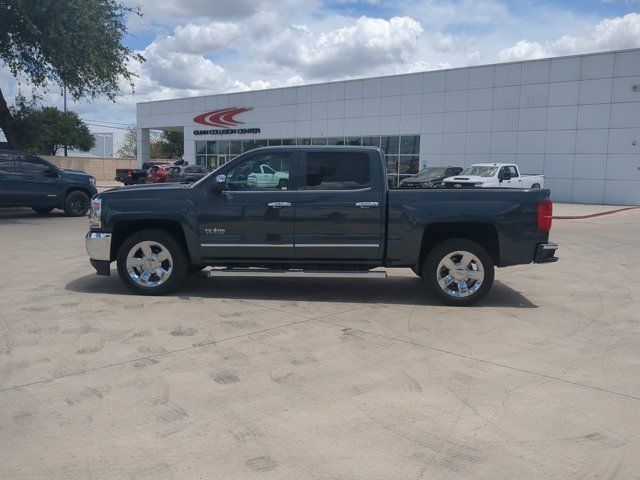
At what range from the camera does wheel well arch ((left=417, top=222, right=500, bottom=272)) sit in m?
7.10

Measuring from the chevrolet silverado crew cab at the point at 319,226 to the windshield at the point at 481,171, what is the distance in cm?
1756

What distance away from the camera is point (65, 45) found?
1692cm

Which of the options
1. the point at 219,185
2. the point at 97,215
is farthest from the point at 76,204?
the point at 219,185

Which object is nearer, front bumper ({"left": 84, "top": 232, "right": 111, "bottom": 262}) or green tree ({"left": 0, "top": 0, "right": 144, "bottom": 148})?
front bumper ({"left": 84, "top": 232, "right": 111, "bottom": 262})

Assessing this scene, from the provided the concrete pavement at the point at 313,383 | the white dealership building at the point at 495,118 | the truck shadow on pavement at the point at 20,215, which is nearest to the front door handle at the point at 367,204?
A: the concrete pavement at the point at 313,383

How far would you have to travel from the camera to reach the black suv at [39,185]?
15.9m

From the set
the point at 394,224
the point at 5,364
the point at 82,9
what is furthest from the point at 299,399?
the point at 82,9

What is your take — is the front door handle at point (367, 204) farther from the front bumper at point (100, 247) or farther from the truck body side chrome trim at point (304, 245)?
the front bumper at point (100, 247)

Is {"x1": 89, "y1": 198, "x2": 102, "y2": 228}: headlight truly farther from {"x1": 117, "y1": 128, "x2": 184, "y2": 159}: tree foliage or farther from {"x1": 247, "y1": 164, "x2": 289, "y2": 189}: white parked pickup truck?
{"x1": 117, "y1": 128, "x2": 184, "y2": 159}: tree foliage

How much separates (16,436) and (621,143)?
95.6 ft

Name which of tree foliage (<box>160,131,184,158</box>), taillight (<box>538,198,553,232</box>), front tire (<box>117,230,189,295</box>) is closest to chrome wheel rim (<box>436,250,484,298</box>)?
taillight (<box>538,198,553,232</box>)

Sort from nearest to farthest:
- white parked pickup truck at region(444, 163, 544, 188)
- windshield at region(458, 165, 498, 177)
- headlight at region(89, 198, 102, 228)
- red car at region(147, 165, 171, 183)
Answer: headlight at region(89, 198, 102, 228)
white parked pickup truck at region(444, 163, 544, 188)
windshield at region(458, 165, 498, 177)
red car at region(147, 165, 171, 183)

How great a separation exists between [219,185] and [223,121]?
3708 cm

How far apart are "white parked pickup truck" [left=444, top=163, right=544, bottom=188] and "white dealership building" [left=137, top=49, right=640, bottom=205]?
432 cm
